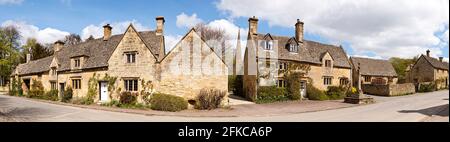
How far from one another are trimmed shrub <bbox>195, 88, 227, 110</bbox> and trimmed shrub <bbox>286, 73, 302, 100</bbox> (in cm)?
975

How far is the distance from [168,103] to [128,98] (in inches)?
180

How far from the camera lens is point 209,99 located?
21797 mm

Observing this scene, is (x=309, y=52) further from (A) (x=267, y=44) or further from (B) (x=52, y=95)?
(B) (x=52, y=95)

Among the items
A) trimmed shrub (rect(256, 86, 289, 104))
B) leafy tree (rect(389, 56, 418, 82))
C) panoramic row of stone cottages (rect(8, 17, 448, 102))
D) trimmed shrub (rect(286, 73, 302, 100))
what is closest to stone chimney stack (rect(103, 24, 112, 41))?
panoramic row of stone cottages (rect(8, 17, 448, 102))

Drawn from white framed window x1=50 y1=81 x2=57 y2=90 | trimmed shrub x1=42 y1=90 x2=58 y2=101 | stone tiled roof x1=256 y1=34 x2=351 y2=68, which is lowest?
trimmed shrub x1=42 y1=90 x2=58 y2=101

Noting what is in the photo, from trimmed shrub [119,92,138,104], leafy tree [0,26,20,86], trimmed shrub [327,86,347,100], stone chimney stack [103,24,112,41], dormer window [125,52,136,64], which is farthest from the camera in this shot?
leafy tree [0,26,20,86]

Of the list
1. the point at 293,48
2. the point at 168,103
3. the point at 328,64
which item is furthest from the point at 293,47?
the point at 168,103

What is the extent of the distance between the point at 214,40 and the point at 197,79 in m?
31.0

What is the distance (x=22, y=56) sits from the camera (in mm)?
54250

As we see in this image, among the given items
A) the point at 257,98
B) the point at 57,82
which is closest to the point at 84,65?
the point at 57,82

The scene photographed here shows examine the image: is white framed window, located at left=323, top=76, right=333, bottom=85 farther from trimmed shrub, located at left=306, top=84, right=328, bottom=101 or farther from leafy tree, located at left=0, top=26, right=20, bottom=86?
leafy tree, located at left=0, top=26, right=20, bottom=86

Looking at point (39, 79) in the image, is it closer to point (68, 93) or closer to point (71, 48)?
point (71, 48)

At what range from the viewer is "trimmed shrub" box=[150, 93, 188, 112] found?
67.1ft

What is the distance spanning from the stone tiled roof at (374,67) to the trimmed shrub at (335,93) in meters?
17.0
